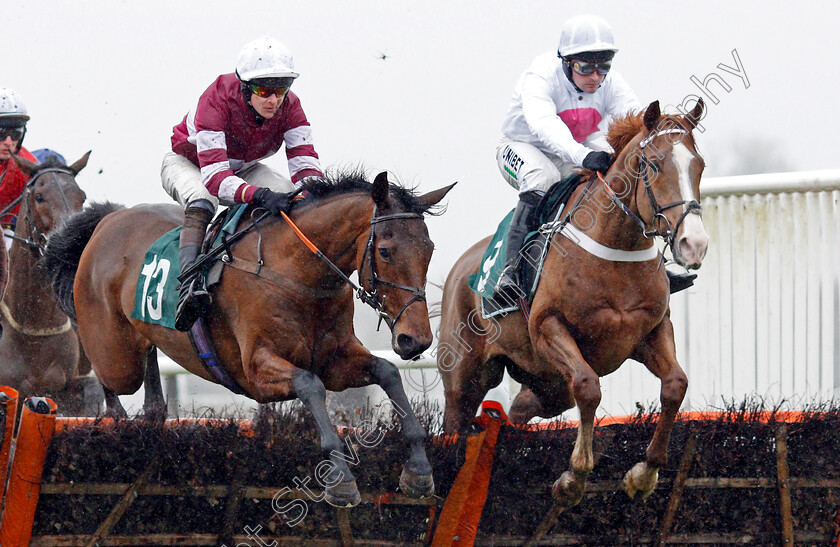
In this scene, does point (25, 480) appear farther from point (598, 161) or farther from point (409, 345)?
point (598, 161)

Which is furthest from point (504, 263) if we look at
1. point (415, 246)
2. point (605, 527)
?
point (605, 527)

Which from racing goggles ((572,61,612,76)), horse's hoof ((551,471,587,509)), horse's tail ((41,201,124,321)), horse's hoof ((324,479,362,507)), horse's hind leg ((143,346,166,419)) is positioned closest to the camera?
horse's hoof ((324,479,362,507))

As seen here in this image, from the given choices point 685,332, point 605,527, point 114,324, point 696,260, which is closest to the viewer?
point 696,260

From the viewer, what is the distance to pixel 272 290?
4.77 m

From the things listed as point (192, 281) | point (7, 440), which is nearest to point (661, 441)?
point (192, 281)

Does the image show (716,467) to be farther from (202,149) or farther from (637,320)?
(202,149)

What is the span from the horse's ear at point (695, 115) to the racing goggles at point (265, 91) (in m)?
1.74

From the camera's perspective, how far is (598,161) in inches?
193

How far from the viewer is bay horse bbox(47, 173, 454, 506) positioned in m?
4.27

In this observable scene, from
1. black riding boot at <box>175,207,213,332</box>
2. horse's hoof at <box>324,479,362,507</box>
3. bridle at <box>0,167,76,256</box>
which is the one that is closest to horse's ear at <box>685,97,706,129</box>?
horse's hoof at <box>324,479,362,507</box>

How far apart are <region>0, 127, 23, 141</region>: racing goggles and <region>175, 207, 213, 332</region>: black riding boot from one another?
2373mm

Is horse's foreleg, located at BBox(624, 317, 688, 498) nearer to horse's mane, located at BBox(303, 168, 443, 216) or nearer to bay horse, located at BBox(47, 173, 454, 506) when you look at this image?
bay horse, located at BBox(47, 173, 454, 506)

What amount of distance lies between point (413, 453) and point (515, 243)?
4.41 ft

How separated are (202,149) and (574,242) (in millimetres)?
1691
